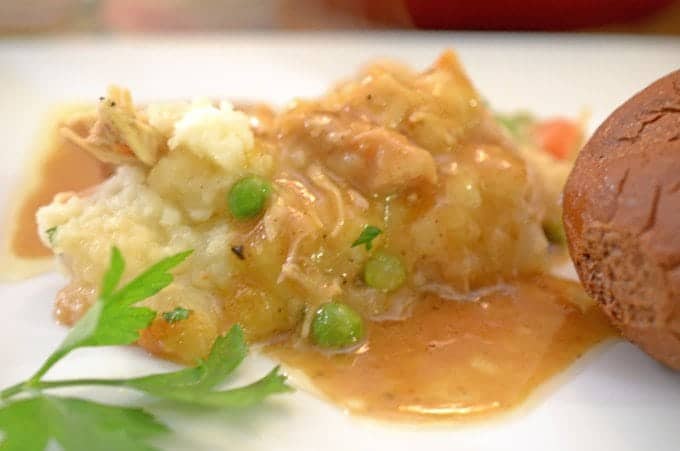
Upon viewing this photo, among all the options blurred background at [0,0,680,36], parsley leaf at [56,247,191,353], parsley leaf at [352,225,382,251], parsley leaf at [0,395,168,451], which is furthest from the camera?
blurred background at [0,0,680,36]

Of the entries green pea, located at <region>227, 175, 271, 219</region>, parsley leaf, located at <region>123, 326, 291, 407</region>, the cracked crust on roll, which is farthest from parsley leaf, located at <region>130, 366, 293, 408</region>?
the cracked crust on roll

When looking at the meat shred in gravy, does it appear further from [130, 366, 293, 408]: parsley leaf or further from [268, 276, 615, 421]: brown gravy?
[130, 366, 293, 408]: parsley leaf

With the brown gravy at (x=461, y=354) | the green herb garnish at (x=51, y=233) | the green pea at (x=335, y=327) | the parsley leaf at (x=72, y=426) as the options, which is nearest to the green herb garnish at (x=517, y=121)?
the brown gravy at (x=461, y=354)

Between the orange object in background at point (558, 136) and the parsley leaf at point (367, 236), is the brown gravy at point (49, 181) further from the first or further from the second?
the orange object in background at point (558, 136)

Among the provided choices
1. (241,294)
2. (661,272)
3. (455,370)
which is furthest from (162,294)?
(661,272)

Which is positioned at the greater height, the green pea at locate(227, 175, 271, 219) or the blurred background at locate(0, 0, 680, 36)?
the green pea at locate(227, 175, 271, 219)

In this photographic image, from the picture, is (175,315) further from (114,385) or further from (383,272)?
(383,272)

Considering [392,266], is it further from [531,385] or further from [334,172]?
[531,385]
